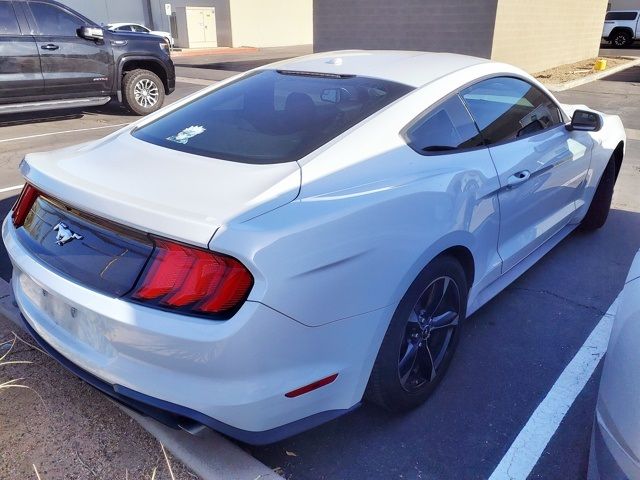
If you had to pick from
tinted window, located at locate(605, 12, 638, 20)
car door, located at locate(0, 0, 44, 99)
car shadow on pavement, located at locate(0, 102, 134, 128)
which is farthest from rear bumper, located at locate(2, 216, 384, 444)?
tinted window, located at locate(605, 12, 638, 20)

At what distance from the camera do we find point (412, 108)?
2596mm

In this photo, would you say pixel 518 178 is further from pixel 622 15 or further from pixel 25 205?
pixel 622 15

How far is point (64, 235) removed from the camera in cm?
218

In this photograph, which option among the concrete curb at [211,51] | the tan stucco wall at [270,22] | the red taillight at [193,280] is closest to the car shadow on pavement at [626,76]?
the red taillight at [193,280]

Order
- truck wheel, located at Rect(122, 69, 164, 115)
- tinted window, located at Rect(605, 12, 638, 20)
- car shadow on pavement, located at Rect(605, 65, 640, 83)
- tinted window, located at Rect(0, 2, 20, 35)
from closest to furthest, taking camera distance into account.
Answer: tinted window, located at Rect(0, 2, 20, 35), truck wheel, located at Rect(122, 69, 164, 115), car shadow on pavement, located at Rect(605, 65, 640, 83), tinted window, located at Rect(605, 12, 638, 20)

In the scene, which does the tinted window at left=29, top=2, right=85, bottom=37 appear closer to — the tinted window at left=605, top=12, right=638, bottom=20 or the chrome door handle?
the chrome door handle

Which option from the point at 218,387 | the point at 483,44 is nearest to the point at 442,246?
the point at 218,387

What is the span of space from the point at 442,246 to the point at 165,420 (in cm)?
134

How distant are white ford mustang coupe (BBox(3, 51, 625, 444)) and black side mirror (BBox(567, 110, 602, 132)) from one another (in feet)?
2.22

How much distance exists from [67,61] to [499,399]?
9062 mm

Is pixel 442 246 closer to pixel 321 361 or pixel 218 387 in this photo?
pixel 321 361

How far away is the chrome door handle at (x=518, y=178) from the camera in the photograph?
2.96 m

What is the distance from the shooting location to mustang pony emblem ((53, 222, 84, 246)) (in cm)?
215

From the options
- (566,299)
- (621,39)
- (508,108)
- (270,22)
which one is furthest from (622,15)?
(508,108)
